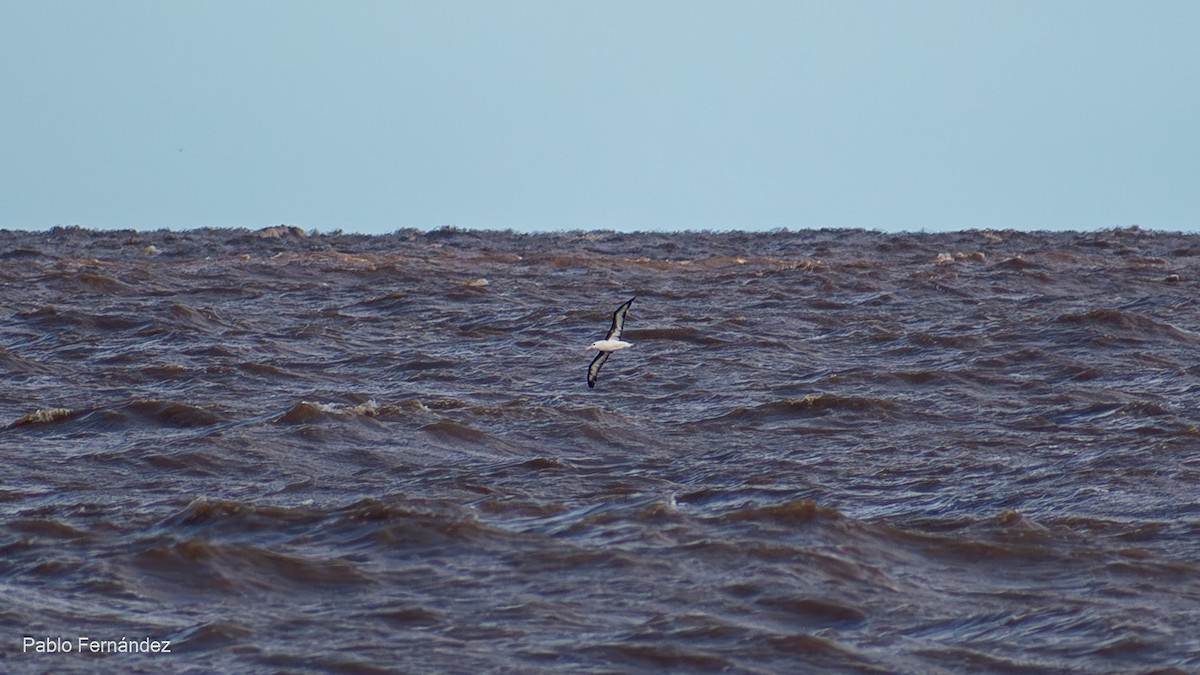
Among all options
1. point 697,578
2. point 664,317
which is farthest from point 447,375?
point 697,578

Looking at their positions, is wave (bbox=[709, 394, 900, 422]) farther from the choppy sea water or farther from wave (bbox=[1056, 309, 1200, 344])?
wave (bbox=[1056, 309, 1200, 344])

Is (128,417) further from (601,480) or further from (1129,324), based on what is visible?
(1129,324)

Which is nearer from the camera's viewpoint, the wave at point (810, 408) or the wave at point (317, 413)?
the wave at point (317, 413)

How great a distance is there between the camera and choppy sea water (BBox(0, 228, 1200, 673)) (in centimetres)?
988

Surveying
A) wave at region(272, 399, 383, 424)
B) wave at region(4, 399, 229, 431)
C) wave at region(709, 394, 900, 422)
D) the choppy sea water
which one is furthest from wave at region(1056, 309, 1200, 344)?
wave at region(4, 399, 229, 431)

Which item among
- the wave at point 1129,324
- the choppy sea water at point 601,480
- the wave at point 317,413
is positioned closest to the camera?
the choppy sea water at point 601,480

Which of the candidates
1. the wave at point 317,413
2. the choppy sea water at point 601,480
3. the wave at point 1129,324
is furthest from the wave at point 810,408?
the wave at point 1129,324

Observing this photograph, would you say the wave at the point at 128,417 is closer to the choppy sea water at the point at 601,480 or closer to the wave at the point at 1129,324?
the choppy sea water at the point at 601,480

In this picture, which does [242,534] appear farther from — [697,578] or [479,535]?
[697,578]

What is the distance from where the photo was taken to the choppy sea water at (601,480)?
32.4 feet

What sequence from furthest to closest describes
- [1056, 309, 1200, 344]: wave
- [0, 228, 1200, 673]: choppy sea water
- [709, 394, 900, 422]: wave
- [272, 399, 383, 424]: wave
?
1. [1056, 309, 1200, 344]: wave
2. [709, 394, 900, 422]: wave
3. [272, 399, 383, 424]: wave
4. [0, 228, 1200, 673]: choppy sea water

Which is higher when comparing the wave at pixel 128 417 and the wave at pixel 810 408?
the wave at pixel 810 408

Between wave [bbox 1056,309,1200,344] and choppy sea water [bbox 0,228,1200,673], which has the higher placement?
wave [bbox 1056,309,1200,344]

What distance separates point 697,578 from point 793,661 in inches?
60.8
